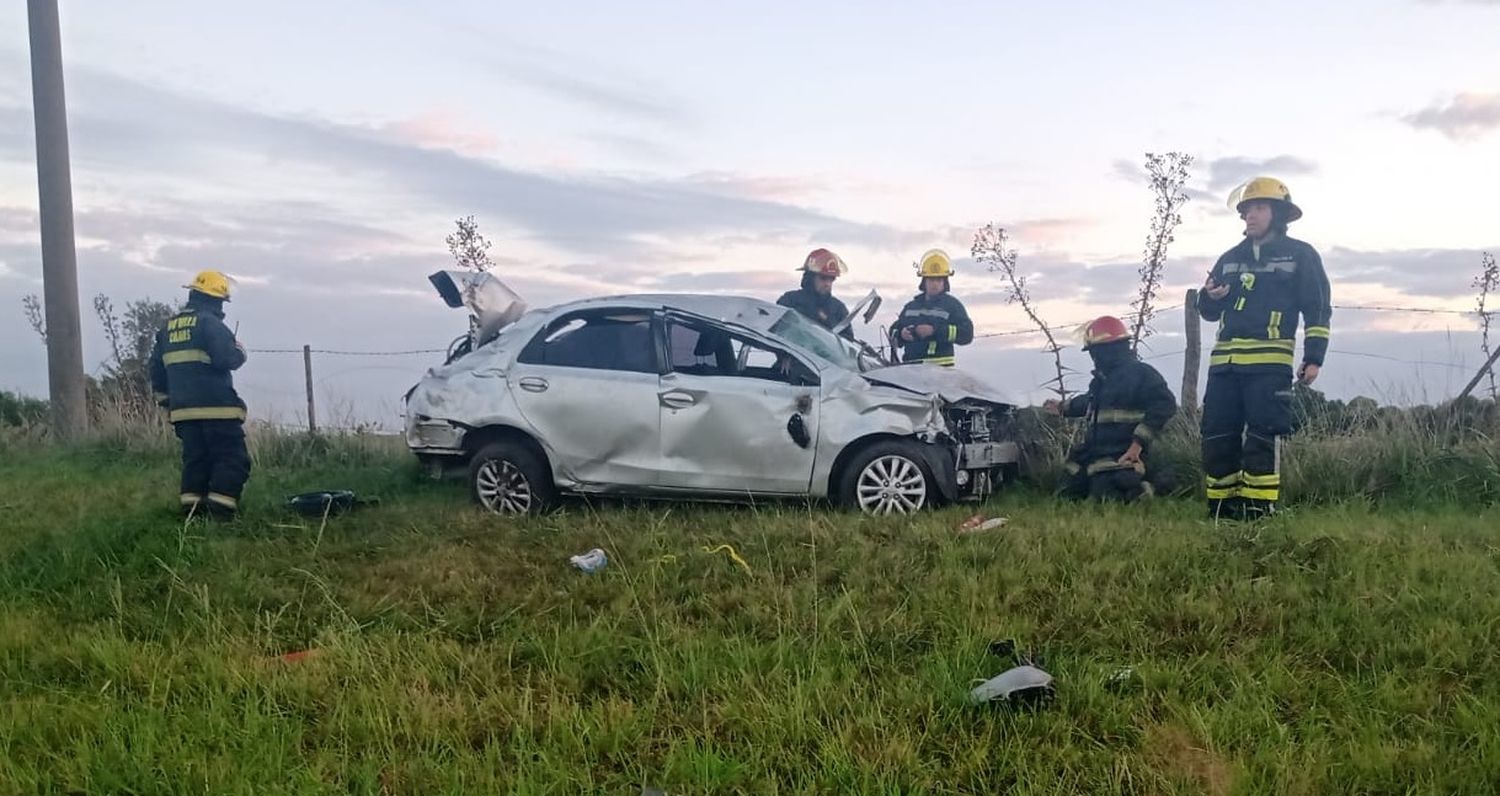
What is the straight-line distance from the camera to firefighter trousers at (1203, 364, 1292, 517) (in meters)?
6.15

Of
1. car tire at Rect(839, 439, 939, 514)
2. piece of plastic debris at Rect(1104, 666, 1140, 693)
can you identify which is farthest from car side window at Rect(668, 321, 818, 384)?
piece of plastic debris at Rect(1104, 666, 1140, 693)

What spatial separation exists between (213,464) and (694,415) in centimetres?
304

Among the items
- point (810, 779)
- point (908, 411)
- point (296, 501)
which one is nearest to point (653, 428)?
point (908, 411)

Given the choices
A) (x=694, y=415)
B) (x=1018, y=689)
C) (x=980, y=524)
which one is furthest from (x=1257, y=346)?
(x=1018, y=689)

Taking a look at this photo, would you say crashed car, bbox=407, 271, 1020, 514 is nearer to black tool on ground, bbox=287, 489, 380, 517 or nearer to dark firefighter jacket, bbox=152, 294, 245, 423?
black tool on ground, bbox=287, 489, 380, 517

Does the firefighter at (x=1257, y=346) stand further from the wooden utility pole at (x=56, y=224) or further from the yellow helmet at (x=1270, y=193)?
the wooden utility pole at (x=56, y=224)

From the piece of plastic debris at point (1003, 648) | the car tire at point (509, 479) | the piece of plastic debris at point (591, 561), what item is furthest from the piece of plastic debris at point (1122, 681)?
the car tire at point (509, 479)

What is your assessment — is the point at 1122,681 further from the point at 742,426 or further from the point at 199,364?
the point at 199,364

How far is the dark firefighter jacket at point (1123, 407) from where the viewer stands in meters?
6.80

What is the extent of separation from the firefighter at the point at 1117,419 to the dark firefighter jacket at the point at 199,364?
18.0 ft

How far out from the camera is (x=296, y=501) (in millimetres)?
6539

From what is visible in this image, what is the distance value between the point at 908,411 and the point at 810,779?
363 centimetres

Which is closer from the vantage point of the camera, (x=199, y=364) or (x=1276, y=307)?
(x=1276, y=307)

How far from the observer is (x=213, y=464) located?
21.7ft
